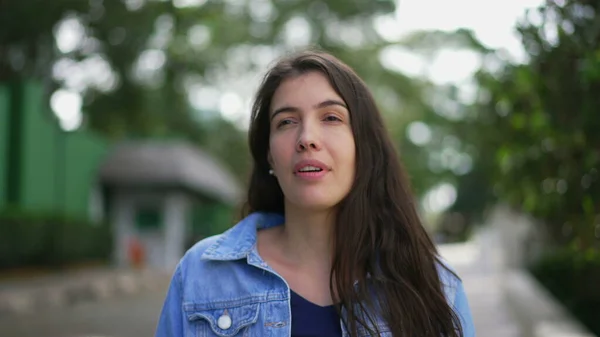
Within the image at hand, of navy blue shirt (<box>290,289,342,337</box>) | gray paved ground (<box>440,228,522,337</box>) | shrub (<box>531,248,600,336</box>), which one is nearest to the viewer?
navy blue shirt (<box>290,289,342,337</box>)

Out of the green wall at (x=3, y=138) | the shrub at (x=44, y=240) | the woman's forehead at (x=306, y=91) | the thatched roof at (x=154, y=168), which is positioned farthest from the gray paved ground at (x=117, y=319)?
the thatched roof at (x=154, y=168)

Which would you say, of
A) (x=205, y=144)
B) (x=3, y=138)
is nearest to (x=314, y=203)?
(x=3, y=138)

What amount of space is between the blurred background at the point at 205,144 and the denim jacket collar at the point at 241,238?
1.01ft

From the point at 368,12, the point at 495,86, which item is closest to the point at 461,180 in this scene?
the point at 368,12

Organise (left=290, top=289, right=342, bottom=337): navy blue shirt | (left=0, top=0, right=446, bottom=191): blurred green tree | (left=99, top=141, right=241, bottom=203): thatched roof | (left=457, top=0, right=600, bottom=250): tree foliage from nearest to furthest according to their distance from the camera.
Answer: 1. (left=290, top=289, right=342, bottom=337): navy blue shirt
2. (left=457, top=0, right=600, bottom=250): tree foliage
3. (left=0, top=0, right=446, bottom=191): blurred green tree
4. (left=99, top=141, right=241, bottom=203): thatched roof

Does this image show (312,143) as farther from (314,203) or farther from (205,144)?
(205,144)

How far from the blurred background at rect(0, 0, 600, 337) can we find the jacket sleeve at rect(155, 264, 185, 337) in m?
0.69

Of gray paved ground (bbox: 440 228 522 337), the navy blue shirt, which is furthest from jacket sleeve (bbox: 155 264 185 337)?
gray paved ground (bbox: 440 228 522 337)

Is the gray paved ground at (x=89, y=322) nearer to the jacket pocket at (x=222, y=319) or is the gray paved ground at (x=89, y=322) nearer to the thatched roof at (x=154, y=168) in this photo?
the jacket pocket at (x=222, y=319)

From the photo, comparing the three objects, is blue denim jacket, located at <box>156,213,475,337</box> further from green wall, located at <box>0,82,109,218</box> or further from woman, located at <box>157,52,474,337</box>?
green wall, located at <box>0,82,109,218</box>

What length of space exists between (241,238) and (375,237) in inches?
17.6

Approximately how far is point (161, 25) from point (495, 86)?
9.90 meters

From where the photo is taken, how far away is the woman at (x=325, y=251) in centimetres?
234

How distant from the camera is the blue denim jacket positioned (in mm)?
2338
